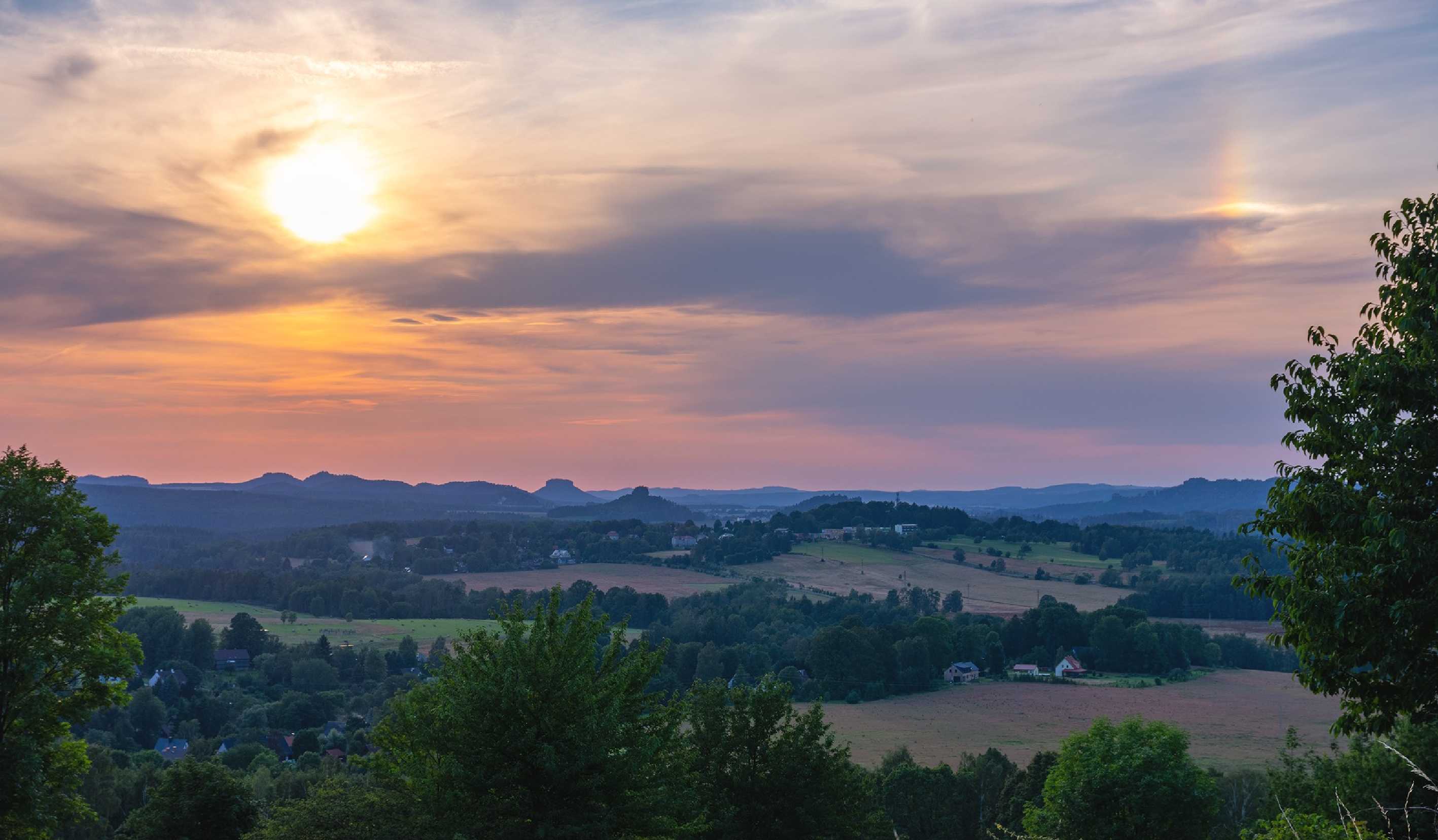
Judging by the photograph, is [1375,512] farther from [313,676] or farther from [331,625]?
[331,625]

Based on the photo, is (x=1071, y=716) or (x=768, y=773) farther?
(x=1071, y=716)

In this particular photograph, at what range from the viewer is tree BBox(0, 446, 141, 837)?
2016cm

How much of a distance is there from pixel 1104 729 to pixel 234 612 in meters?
120

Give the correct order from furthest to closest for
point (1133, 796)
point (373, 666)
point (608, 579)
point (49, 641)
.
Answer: point (608, 579) → point (373, 666) → point (1133, 796) → point (49, 641)

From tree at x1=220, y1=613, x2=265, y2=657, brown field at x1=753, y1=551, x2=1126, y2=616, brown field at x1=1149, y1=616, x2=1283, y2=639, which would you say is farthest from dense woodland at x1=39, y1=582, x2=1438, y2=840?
brown field at x1=753, y1=551, x2=1126, y2=616

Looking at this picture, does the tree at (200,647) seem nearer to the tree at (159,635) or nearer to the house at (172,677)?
the tree at (159,635)

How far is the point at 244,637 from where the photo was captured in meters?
107

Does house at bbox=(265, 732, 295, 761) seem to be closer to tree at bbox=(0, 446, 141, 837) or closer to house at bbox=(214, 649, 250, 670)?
house at bbox=(214, 649, 250, 670)

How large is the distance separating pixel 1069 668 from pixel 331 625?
82.5 metres

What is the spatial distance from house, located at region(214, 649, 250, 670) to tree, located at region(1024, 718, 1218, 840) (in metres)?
87.8

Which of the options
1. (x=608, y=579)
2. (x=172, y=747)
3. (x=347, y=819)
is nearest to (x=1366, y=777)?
(x=347, y=819)

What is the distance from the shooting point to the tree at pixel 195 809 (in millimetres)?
28984

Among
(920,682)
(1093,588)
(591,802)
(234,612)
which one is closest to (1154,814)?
(591,802)

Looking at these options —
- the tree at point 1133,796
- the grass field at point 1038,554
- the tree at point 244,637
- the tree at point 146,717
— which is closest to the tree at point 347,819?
the tree at point 1133,796
